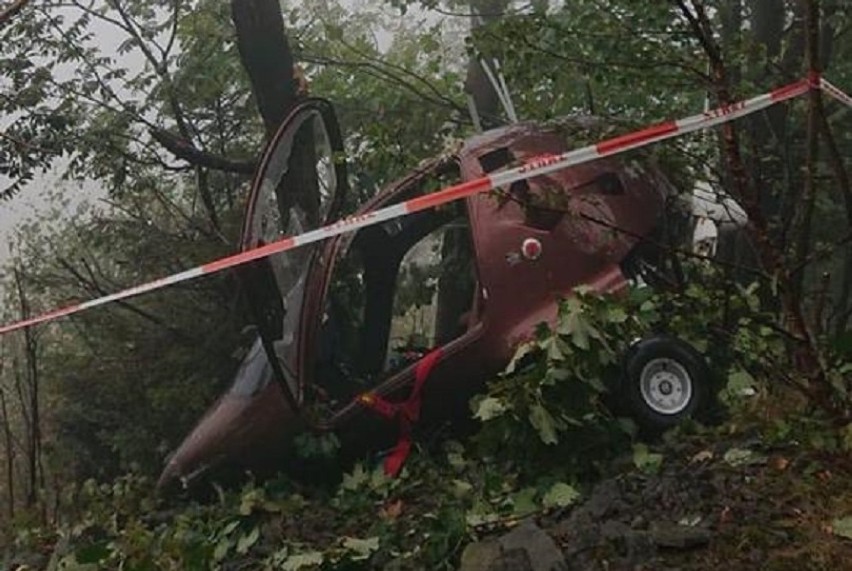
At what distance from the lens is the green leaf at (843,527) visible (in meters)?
3.04

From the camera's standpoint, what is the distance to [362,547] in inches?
153

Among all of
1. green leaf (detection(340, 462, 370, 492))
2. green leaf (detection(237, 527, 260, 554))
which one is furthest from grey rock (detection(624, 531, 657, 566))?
green leaf (detection(340, 462, 370, 492))

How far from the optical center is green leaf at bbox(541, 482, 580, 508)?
3.82m

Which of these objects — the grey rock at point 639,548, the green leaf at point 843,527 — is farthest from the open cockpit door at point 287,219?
the green leaf at point 843,527

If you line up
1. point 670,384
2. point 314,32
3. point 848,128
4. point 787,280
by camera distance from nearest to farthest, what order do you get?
1. point 787,280
2. point 670,384
3. point 848,128
4. point 314,32

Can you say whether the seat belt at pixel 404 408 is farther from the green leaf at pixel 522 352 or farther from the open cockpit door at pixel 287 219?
the green leaf at pixel 522 352

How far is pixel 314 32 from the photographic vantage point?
1012cm

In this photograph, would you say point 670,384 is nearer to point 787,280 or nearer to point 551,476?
point 551,476

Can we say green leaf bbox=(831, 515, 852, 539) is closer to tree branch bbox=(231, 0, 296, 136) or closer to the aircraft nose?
the aircraft nose

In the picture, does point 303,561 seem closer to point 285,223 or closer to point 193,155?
point 285,223

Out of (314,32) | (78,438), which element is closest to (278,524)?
(78,438)

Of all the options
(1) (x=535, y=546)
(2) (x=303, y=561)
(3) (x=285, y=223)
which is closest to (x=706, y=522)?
(1) (x=535, y=546)

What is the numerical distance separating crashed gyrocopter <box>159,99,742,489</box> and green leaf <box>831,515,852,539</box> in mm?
1453

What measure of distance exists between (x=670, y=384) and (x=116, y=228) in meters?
A: 5.63
